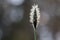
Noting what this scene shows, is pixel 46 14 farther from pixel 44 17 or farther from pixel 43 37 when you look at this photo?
pixel 43 37

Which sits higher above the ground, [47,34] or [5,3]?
[5,3]

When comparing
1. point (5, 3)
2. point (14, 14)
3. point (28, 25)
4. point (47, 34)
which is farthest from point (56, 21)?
point (5, 3)

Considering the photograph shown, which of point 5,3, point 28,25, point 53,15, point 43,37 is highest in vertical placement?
point 5,3

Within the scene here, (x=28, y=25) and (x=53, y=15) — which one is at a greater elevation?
(x=53, y=15)

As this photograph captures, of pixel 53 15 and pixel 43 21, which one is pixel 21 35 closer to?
pixel 43 21

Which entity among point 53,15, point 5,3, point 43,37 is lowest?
point 43,37

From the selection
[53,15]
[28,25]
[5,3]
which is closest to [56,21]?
[53,15]

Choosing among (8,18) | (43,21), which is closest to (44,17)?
(43,21)

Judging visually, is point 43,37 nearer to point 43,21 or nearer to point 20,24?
point 43,21
